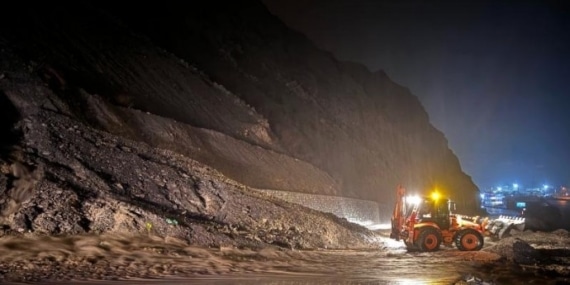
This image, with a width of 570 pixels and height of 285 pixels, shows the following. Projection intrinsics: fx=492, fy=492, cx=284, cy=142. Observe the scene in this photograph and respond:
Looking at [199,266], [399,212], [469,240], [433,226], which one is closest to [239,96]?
[399,212]

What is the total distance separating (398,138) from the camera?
60.8m

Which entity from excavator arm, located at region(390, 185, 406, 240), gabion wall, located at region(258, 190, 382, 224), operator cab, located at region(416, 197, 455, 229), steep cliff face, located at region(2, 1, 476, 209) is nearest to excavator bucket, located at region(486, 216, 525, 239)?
operator cab, located at region(416, 197, 455, 229)

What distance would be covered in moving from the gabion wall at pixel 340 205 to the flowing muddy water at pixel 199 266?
12.7 meters

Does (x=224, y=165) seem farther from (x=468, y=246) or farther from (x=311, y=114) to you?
(x=311, y=114)

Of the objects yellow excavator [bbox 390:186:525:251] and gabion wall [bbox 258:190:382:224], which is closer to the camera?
yellow excavator [bbox 390:186:525:251]

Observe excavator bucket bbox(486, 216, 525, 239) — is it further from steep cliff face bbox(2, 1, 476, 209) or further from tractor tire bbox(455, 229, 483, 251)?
steep cliff face bbox(2, 1, 476, 209)

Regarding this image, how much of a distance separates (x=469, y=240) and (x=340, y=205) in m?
14.3

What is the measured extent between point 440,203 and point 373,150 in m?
33.1

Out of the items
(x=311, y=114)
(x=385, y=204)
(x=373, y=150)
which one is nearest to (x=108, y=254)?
(x=385, y=204)

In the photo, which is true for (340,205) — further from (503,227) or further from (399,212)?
(399,212)

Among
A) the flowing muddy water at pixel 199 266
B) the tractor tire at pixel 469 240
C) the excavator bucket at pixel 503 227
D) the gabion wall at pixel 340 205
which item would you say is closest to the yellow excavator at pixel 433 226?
Result: the tractor tire at pixel 469 240

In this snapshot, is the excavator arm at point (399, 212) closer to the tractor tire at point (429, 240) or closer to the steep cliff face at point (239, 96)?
the tractor tire at point (429, 240)

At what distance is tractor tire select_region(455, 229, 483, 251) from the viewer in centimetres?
1950

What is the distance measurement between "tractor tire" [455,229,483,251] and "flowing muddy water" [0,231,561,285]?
3487mm
